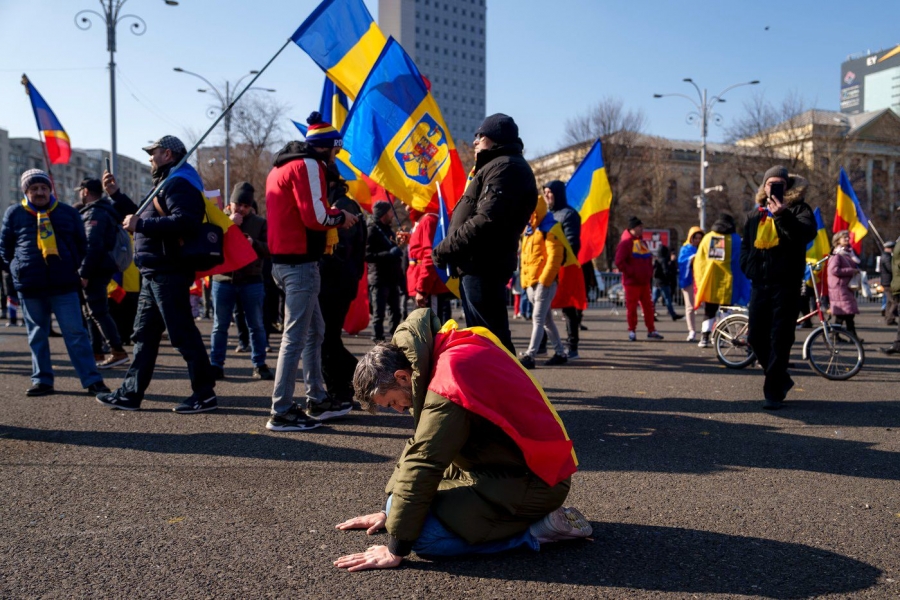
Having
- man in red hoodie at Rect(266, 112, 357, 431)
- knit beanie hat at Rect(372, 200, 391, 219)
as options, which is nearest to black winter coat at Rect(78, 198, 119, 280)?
man in red hoodie at Rect(266, 112, 357, 431)

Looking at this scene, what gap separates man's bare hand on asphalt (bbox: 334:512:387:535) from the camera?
358 centimetres

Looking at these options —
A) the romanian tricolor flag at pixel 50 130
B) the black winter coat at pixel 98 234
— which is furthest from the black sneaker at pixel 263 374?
the romanian tricolor flag at pixel 50 130

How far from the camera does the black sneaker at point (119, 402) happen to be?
6.38 meters

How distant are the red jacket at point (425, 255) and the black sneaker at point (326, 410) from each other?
1.99 metres

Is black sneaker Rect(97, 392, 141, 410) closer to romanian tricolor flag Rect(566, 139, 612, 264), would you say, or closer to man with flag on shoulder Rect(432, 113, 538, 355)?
man with flag on shoulder Rect(432, 113, 538, 355)

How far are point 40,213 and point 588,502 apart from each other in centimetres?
561

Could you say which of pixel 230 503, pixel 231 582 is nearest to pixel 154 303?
pixel 230 503

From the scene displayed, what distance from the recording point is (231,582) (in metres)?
3.07

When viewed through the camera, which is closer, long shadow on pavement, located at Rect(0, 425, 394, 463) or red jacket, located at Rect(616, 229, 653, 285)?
long shadow on pavement, located at Rect(0, 425, 394, 463)

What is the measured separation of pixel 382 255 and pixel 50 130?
6714 millimetres

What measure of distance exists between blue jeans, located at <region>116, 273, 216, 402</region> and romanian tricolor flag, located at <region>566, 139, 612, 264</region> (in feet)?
25.8

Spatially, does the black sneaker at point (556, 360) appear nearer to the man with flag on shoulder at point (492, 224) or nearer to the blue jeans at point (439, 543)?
the man with flag on shoulder at point (492, 224)

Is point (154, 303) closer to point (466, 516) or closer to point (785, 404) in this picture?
point (466, 516)

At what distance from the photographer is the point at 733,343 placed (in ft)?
30.5
